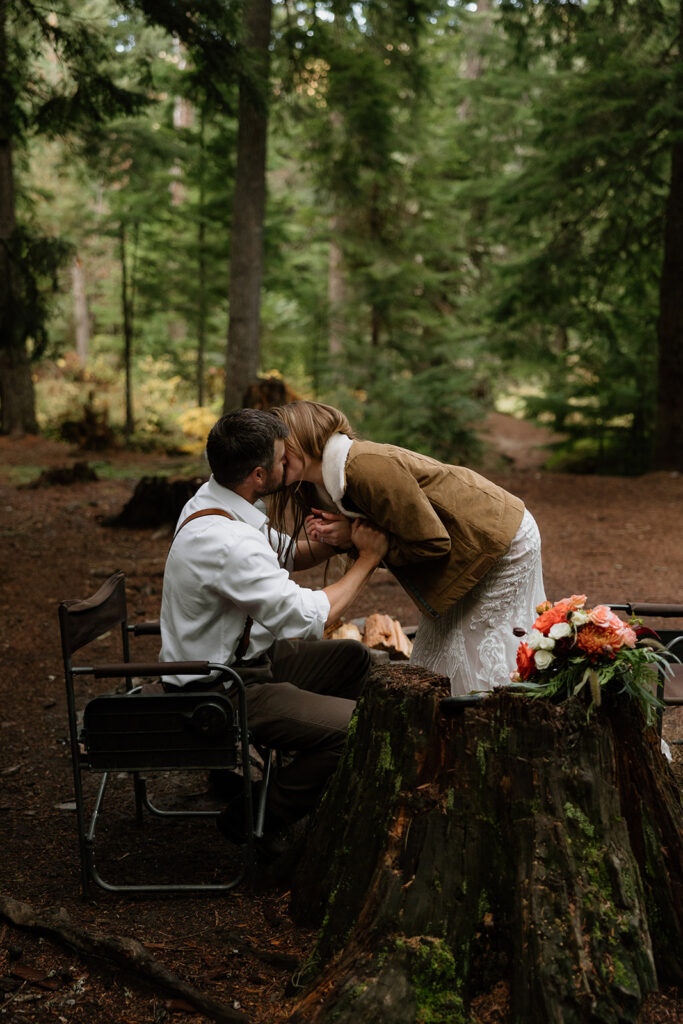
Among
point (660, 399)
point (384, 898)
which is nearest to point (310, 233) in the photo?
point (660, 399)

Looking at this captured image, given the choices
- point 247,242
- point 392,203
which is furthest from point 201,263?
point 247,242

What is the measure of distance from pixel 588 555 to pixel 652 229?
6153 millimetres

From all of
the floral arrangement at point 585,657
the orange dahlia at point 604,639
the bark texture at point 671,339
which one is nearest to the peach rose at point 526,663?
the floral arrangement at point 585,657

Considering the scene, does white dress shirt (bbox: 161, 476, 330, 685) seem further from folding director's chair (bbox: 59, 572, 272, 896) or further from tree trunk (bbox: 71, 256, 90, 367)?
tree trunk (bbox: 71, 256, 90, 367)

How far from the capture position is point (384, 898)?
92.7 inches

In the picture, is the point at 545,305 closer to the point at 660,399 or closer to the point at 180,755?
the point at 660,399

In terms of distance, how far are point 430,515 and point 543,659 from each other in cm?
80

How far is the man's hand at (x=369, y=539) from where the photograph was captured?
3174mm

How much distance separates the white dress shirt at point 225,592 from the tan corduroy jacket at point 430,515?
1.22ft

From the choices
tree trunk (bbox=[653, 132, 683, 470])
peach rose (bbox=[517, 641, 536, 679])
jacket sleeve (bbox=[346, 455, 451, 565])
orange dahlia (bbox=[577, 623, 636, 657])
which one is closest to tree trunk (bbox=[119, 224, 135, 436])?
tree trunk (bbox=[653, 132, 683, 470])

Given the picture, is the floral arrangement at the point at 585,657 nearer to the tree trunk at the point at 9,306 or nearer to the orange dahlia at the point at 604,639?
the orange dahlia at the point at 604,639

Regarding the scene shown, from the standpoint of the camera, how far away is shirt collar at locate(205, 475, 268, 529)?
10.2 feet

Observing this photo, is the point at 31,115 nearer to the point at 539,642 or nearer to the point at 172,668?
the point at 172,668

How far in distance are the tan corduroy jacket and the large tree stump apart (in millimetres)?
664
